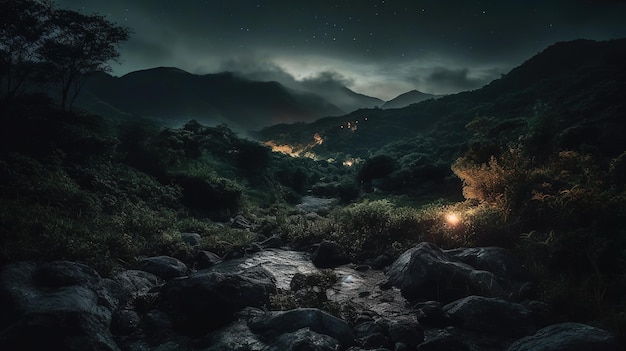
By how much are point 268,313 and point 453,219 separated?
9197 mm

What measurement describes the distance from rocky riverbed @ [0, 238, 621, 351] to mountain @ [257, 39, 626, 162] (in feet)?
114

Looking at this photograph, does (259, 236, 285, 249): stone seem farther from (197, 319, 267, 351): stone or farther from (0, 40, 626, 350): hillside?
(197, 319, 267, 351): stone

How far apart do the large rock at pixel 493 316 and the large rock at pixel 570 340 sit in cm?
107

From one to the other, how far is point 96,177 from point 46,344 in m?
12.7

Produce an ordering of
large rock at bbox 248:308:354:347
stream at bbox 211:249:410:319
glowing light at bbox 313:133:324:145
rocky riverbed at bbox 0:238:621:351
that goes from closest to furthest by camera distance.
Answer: rocky riverbed at bbox 0:238:621:351, large rock at bbox 248:308:354:347, stream at bbox 211:249:410:319, glowing light at bbox 313:133:324:145

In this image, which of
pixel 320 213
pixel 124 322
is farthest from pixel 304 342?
pixel 320 213

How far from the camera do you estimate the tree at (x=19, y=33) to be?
23461 mm

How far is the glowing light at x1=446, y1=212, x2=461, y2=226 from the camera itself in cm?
1392

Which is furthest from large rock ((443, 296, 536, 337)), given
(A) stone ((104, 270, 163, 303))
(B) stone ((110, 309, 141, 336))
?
(A) stone ((104, 270, 163, 303))

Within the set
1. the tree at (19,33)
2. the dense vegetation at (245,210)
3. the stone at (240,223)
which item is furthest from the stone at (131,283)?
the tree at (19,33)

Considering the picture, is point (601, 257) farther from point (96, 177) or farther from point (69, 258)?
point (96, 177)

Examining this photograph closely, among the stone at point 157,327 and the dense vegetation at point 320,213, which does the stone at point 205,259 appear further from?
the stone at point 157,327

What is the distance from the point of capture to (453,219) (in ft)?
46.9

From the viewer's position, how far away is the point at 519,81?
120062 mm
